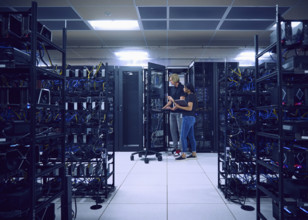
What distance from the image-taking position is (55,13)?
14.0 ft

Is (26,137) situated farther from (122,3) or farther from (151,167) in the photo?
(122,3)

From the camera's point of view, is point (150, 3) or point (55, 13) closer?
point (150, 3)

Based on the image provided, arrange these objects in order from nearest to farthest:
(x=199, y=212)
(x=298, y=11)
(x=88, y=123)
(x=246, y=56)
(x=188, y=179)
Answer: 1. (x=199, y=212)
2. (x=88, y=123)
3. (x=188, y=179)
4. (x=298, y=11)
5. (x=246, y=56)

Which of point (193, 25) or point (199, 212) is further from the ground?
point (193, 25)

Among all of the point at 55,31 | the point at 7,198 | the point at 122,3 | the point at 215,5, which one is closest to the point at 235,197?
the point at 7,198

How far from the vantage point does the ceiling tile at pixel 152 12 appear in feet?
13.3

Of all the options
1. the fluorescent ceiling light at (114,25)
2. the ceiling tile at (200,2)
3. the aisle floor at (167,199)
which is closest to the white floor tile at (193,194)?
the aisle floor at (167,199)

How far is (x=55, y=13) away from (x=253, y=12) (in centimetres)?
391

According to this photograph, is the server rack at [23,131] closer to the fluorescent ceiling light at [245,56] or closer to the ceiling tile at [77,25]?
the ceiling tile at [77,25]

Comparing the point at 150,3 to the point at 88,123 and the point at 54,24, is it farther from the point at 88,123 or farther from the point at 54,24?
the point at 88,123

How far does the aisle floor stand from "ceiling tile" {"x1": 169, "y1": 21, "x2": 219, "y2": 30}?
310cm

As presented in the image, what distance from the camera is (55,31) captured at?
5.24 metres

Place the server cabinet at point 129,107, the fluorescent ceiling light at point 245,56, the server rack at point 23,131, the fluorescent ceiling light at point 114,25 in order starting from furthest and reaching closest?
1. the fluorescent ceiling light at point 245,56
2. the server cabinet at point 129,107
3. the fluorescent ceiling light at point 114,25
4. the server rack at point 23,131

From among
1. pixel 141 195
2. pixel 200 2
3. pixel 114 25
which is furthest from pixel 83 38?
pixel 141 195
